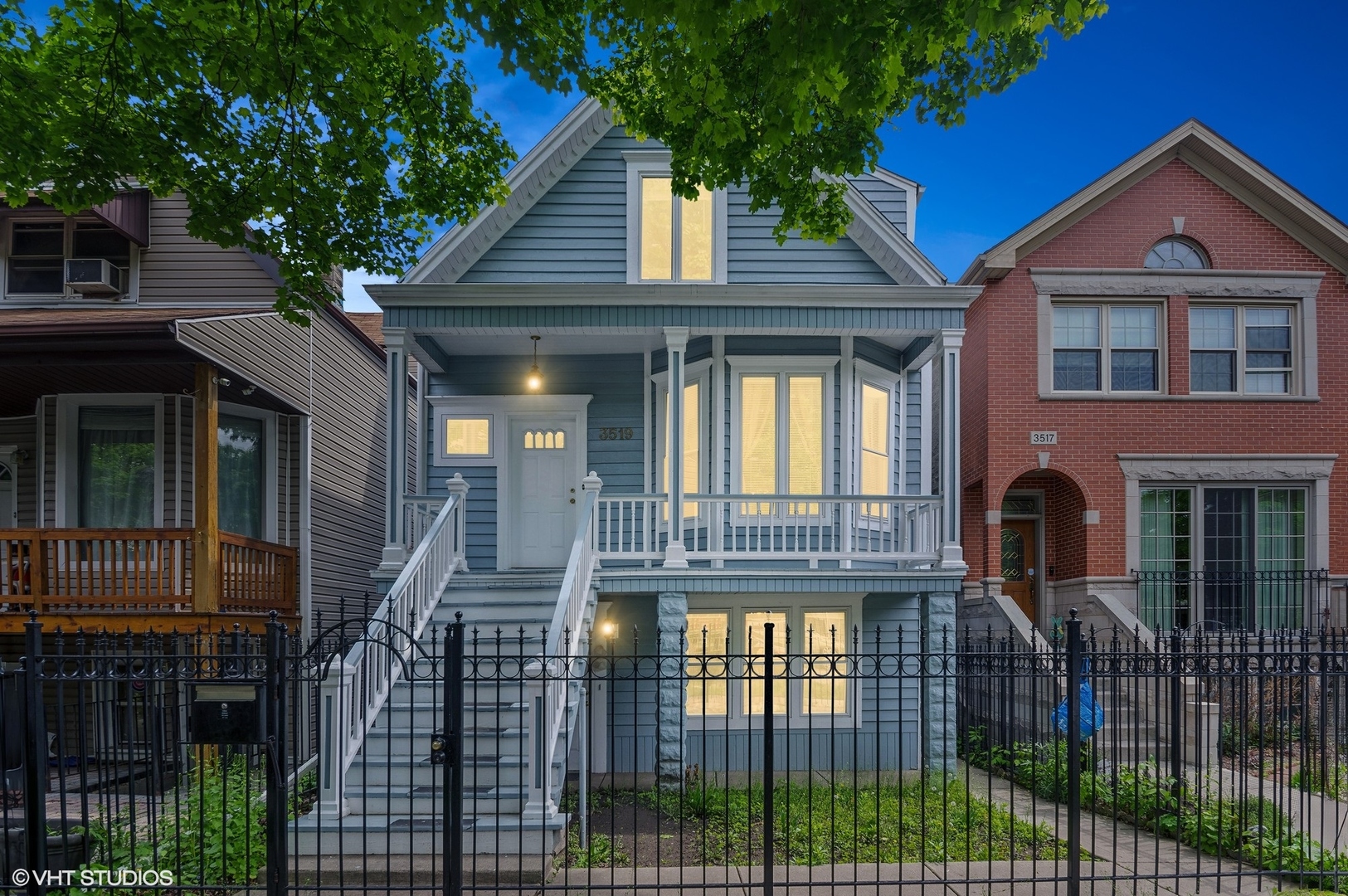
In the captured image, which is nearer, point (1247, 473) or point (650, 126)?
point (650, 126)

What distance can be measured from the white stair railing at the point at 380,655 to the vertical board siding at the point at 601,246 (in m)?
3.06

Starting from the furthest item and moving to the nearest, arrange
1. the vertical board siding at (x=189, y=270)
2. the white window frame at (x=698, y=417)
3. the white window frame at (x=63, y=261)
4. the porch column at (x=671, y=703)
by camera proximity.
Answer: the vertical board siding at (x=189, y=270)
the white window frame at (x=63, y=261)
the white window frame at (x=698, y=417)
the porch column at (x=671, y=703)

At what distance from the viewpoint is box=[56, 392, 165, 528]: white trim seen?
1270 centimetres

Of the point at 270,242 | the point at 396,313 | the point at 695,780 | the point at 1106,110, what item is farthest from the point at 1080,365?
the point at 1106,110

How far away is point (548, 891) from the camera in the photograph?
677 cm

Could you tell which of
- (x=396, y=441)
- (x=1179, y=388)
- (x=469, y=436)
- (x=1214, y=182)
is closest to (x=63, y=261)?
(x=469, y=436)

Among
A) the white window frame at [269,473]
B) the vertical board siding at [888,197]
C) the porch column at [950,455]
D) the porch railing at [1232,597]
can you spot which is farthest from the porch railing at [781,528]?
the porch railing at [1232,597]

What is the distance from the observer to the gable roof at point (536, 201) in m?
11.7

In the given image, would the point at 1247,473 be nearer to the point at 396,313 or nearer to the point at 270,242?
the point at 396,313

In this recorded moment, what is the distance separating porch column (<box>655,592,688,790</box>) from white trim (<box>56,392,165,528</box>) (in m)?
7.20

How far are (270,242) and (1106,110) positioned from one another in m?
53.5

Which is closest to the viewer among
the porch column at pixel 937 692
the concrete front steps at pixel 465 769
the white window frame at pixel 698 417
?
the concrete front steps at pixel 465 769

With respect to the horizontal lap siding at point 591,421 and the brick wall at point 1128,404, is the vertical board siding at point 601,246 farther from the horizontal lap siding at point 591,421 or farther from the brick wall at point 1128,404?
the brick wall at point 1128,404

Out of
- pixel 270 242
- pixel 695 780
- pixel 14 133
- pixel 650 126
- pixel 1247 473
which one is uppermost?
pixel 650 126
